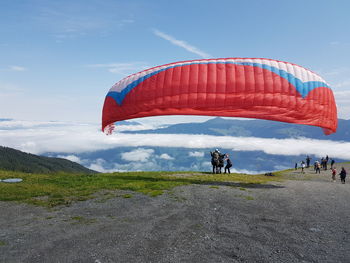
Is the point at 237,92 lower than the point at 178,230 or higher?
higher

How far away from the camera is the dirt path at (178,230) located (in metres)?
9.25

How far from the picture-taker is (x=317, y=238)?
11039mm

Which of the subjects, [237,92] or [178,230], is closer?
[178,230]

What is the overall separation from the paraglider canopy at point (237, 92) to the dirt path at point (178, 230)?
25.9 ft

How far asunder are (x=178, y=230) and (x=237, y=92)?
14.0 metres

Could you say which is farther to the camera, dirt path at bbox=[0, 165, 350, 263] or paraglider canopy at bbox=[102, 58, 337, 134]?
paraglider canopy at bbox=[102, 58, 337, 134]

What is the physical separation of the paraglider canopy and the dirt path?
7889 mm

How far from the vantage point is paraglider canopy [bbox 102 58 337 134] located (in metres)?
22.0

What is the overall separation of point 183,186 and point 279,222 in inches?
383

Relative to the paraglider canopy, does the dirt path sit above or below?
below

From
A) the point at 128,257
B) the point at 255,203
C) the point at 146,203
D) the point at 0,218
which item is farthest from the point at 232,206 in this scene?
the point at 0,218

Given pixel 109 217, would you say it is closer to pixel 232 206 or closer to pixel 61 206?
pixel 61 206

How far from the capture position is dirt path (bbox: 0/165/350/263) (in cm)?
925

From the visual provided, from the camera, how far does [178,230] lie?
11516 mm
